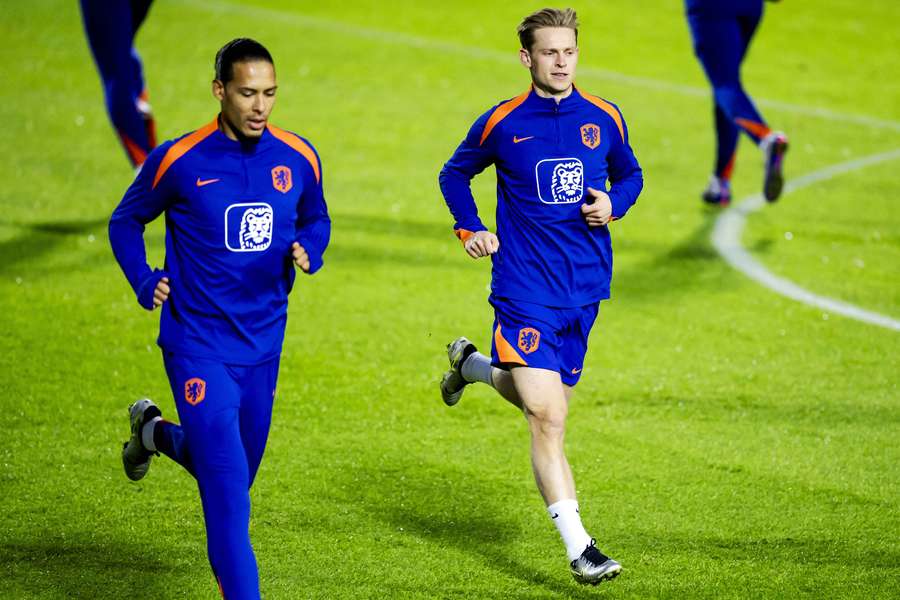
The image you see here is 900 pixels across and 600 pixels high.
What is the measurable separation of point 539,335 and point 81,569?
1952mm

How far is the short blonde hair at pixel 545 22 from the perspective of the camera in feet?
17.9

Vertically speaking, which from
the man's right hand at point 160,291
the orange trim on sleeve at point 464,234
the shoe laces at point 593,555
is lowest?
the shoe laces at point 593,555

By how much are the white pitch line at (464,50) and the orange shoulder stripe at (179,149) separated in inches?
383

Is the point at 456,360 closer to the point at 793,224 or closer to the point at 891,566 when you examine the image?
the point at 891,566

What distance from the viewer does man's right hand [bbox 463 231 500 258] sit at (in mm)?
5438

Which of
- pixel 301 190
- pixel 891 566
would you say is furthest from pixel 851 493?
pixel 301 190

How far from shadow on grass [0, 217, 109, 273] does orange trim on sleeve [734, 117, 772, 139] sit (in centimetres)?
458

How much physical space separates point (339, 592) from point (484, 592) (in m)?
0.54

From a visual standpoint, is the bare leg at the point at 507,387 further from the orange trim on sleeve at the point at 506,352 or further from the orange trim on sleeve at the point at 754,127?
the orange trim on sleeve at the point at 754,127

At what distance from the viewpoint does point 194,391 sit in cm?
471

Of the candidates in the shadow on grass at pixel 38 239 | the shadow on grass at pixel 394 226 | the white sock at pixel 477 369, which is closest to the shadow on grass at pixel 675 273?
the shadow on grass at pixel 394 226

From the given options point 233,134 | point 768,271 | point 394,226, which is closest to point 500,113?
point 233,134

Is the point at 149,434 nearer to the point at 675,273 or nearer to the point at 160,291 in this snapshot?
the point at 160,291

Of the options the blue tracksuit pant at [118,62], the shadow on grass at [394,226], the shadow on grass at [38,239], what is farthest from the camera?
the shadow on grass at [394,226]
